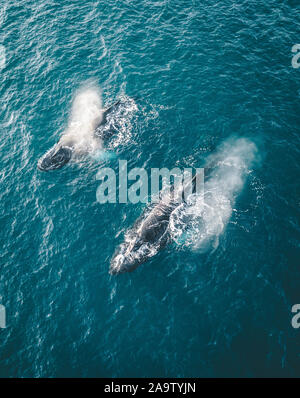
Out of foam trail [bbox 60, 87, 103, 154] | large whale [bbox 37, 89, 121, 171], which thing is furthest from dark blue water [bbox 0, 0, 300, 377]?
large whale [bbox 37, 89, 121, 171]

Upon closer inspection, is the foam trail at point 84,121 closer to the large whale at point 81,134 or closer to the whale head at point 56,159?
the large whale at point 81,134

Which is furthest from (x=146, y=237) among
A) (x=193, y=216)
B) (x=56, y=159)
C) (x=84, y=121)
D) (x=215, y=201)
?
(x=84, y=121)

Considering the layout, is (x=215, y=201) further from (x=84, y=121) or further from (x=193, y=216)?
(x=84, y=121)

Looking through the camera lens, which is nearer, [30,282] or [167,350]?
[167,350]

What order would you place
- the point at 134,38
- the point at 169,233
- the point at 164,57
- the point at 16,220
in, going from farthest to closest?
1. the point at 134,38
2. the point at 164,57
3. the point at 16,220
4. the point at 169,233

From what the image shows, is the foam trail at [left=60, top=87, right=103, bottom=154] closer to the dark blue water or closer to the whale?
the dark blue water

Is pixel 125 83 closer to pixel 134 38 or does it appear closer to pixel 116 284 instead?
pixel 134 38
